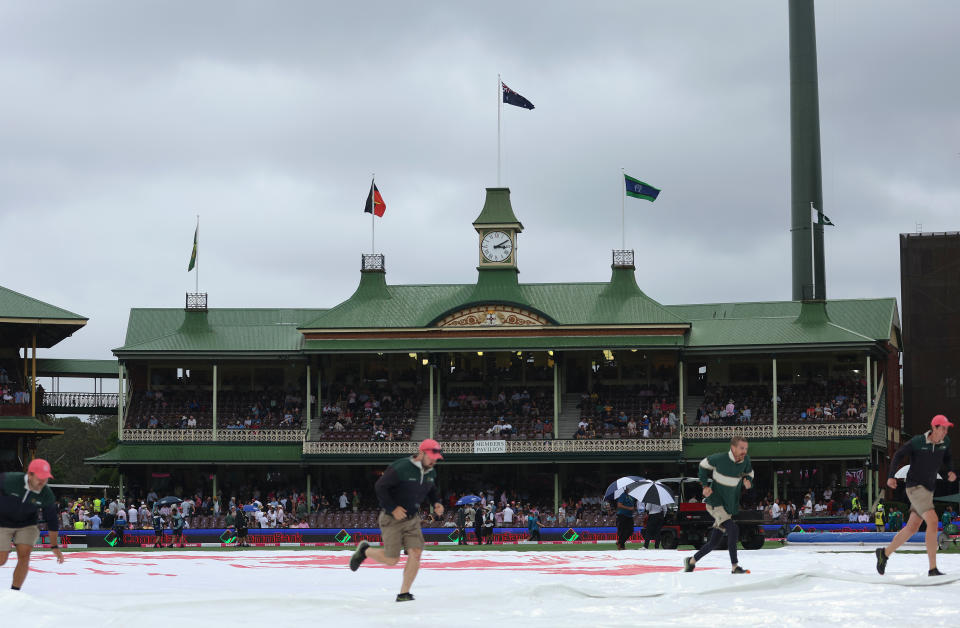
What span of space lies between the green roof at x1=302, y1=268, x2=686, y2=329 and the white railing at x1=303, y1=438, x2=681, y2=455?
5304 mm

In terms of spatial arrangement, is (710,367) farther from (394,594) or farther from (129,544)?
(394,594)

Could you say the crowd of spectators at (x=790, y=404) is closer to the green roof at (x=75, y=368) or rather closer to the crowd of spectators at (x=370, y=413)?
the crowd of spectators at (x=370, y=413)

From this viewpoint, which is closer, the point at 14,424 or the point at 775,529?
the point at 775,529

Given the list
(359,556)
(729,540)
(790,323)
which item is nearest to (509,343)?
(790,323)

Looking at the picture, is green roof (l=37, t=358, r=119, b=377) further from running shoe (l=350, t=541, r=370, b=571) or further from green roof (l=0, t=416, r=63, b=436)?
running shoe (l=350, t=541, r=370, b=571)

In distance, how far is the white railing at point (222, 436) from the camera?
5803 cm

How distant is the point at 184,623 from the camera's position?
41.1 feet

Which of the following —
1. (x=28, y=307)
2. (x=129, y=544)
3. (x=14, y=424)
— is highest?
(x=28, y=307)

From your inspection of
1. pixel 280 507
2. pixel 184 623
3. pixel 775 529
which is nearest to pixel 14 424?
pixel 280 507

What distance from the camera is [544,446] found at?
55125 mm

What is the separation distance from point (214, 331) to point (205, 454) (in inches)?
283

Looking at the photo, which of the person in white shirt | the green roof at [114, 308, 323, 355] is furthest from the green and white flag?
the person in white shirt

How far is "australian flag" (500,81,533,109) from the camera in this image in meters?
60.9

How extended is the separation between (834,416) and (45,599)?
4570cm
